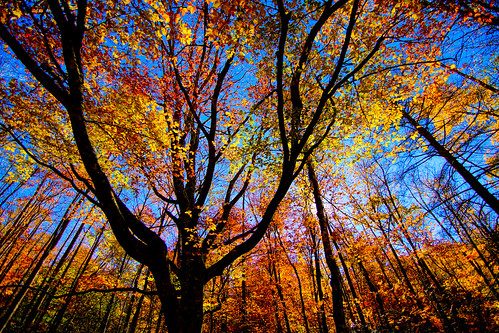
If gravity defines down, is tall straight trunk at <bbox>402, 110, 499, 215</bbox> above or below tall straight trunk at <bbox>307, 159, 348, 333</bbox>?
above

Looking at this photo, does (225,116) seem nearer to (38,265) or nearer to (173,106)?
(173,106)

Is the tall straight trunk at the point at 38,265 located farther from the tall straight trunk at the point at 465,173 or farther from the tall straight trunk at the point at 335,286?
the tall straight trunk at the point at 465,173

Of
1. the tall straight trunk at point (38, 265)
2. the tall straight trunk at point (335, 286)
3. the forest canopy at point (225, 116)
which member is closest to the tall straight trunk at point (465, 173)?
the forest canopy at point (225, 116)

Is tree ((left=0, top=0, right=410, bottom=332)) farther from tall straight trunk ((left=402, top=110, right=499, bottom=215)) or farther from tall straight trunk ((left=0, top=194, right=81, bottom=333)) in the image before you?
tall straight trunk ((left=0, top=194, right=81, bottom=333))

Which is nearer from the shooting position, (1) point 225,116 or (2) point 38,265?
(1) point 225,116

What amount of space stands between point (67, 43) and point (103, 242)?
2137 centimetres

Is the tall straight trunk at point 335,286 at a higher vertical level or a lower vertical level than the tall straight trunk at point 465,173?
lower

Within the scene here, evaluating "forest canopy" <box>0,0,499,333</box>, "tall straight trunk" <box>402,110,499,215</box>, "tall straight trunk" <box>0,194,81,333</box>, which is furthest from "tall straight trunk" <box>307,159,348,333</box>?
"tall straight trunk" <box>0,194,81,333</box>

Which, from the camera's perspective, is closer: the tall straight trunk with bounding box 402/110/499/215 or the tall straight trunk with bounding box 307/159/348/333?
the tall straight trunk with bounding box 402/110/499/215

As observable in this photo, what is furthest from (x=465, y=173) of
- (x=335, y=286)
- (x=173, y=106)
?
(x=173, y=106)

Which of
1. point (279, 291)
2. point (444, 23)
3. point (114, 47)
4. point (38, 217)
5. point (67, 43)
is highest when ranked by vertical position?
point (38, 217)

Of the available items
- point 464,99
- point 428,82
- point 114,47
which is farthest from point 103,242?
point 464,99

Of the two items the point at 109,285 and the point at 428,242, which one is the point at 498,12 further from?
the point at 428,242

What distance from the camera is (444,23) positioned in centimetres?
535
